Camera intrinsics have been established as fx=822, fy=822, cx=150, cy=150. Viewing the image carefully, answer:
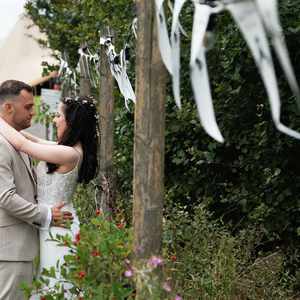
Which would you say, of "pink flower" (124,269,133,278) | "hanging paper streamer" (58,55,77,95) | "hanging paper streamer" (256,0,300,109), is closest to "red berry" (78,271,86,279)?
"pink flower" (124,269,133,278)

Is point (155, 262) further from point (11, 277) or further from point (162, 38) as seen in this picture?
point (11, 277)

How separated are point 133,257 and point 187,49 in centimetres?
260

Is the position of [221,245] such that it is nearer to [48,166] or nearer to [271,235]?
[271,235]

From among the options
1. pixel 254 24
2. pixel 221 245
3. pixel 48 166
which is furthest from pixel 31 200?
pixel 254 24

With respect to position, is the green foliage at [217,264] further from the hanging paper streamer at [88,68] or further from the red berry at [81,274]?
the hanging paper streamer at [88,68]

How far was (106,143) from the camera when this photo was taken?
5.86 metres

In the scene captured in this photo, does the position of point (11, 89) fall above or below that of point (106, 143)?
above

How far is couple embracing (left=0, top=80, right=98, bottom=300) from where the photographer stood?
4.05 m

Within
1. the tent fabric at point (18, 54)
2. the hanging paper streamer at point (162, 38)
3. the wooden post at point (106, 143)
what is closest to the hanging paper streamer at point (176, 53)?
the hanging paper streamer at point (162, 38)

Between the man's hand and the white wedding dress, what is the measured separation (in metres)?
0.03

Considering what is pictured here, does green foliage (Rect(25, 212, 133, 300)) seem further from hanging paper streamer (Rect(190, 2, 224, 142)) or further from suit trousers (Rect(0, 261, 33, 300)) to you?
hanging paper streamer (Rect(190, 2, 224, 142))

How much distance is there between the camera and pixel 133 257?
10.1 feet

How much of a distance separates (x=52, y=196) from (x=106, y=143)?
5.30ft

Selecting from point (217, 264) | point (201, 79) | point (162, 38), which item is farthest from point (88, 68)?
point (201, 79)
